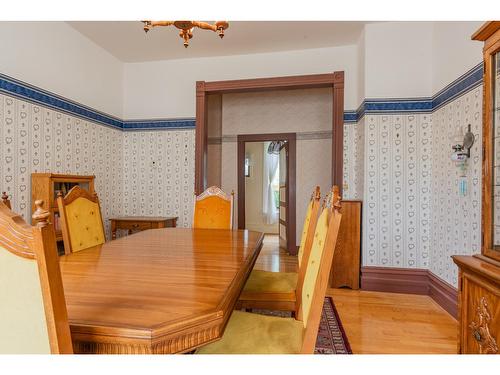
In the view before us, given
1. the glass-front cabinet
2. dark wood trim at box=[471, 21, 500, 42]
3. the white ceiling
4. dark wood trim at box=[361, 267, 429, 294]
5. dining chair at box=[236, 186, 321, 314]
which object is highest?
the white ceiling

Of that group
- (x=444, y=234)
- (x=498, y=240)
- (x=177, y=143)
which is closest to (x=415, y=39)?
(x=444, y=234)

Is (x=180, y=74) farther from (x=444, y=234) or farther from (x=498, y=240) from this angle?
(x=498, y=240)

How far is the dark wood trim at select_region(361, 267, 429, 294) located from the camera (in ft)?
10.2

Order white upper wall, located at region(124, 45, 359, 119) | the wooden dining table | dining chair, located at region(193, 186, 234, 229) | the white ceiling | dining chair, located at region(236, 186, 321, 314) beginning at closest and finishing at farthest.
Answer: the wooden dining table → dining chair, located at region(236, 186, 321, 314) → dining chair, located at region(193, 186, 234, 229) → the white ceiling → white upper wall, located at region(124, 45, 359, 119)

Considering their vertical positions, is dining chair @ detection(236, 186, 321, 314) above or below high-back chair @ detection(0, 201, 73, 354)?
below

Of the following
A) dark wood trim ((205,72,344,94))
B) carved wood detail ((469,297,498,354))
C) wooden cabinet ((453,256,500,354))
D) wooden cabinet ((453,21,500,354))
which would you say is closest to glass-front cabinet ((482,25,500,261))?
wooden cabinet ((453,21,500,354))

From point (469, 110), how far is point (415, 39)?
50.1 inches

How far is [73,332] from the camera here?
78cm

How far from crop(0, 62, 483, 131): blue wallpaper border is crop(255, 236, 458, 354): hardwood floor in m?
1.85

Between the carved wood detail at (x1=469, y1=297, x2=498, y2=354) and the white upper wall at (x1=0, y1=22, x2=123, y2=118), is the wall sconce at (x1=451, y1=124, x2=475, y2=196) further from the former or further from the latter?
the white upper wall at (x1=0, y1=22, x2=123, y2=118)

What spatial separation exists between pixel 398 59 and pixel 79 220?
335cm

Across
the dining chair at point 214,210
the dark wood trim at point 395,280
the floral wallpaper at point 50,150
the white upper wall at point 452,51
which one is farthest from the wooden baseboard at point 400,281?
the floral wallpaper at point 50,150

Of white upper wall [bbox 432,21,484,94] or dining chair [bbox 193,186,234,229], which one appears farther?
dining chair [bbox 193,186,234,229]
